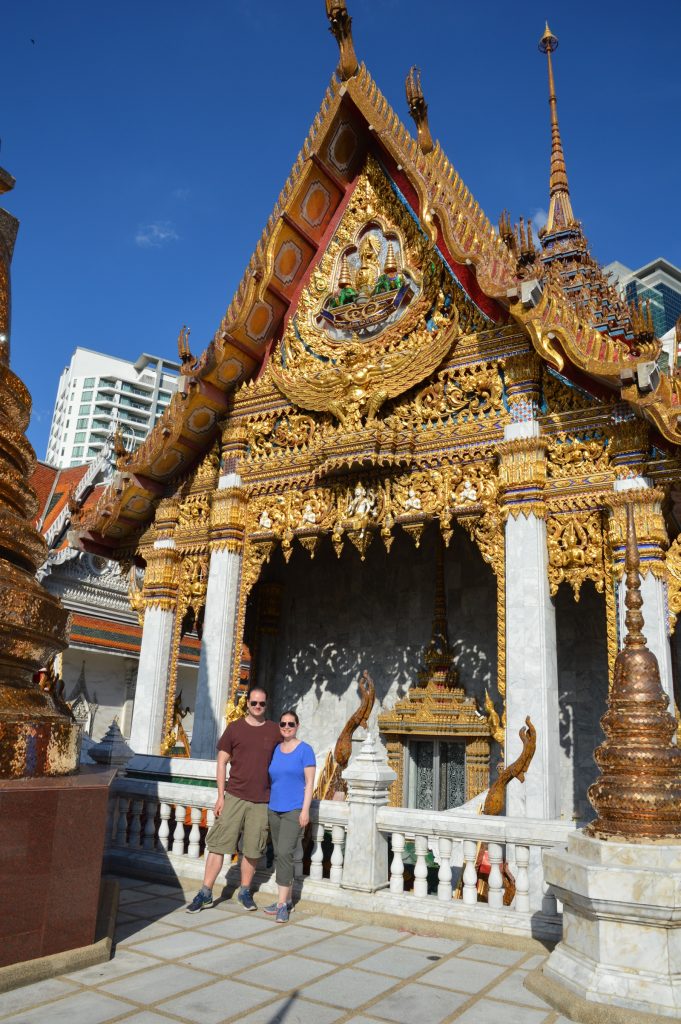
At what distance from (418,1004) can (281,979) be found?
26.1 inches

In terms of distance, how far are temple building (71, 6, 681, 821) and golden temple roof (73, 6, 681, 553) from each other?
3 cm

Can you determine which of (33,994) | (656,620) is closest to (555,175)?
(656,620)

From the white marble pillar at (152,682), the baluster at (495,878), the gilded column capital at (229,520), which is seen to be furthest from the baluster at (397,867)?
the white marble pillar at (152,682)

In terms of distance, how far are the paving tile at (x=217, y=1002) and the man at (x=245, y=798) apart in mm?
1479

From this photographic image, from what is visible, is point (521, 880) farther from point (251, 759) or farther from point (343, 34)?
point (343, 34)

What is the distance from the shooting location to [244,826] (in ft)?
16.6

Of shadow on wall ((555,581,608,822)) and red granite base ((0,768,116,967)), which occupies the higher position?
shadow on wall ((555,581,608,822))

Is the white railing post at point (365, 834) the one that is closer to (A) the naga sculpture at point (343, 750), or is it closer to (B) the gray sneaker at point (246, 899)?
(B) the gray sneaker at point (246, 899)

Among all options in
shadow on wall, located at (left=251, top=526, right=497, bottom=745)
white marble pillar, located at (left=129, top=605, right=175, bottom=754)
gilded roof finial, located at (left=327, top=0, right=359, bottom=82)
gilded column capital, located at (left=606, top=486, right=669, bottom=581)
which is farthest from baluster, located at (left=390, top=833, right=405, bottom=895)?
gilded roof finial, located at (left=327, top=0, right=359, bottom=82)

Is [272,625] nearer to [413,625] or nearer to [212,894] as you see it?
[413,625]

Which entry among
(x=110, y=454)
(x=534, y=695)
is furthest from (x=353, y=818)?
(x=110, y=454)

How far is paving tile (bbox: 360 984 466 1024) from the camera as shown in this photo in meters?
3.14

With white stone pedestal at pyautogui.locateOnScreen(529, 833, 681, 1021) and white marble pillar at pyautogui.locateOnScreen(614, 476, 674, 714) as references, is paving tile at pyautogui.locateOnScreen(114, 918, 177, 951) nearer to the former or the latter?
white stone pedestal at pyautogui.locateOnScreen(529, 833, 681, 1021)

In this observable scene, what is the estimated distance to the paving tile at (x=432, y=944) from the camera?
4.16 m
